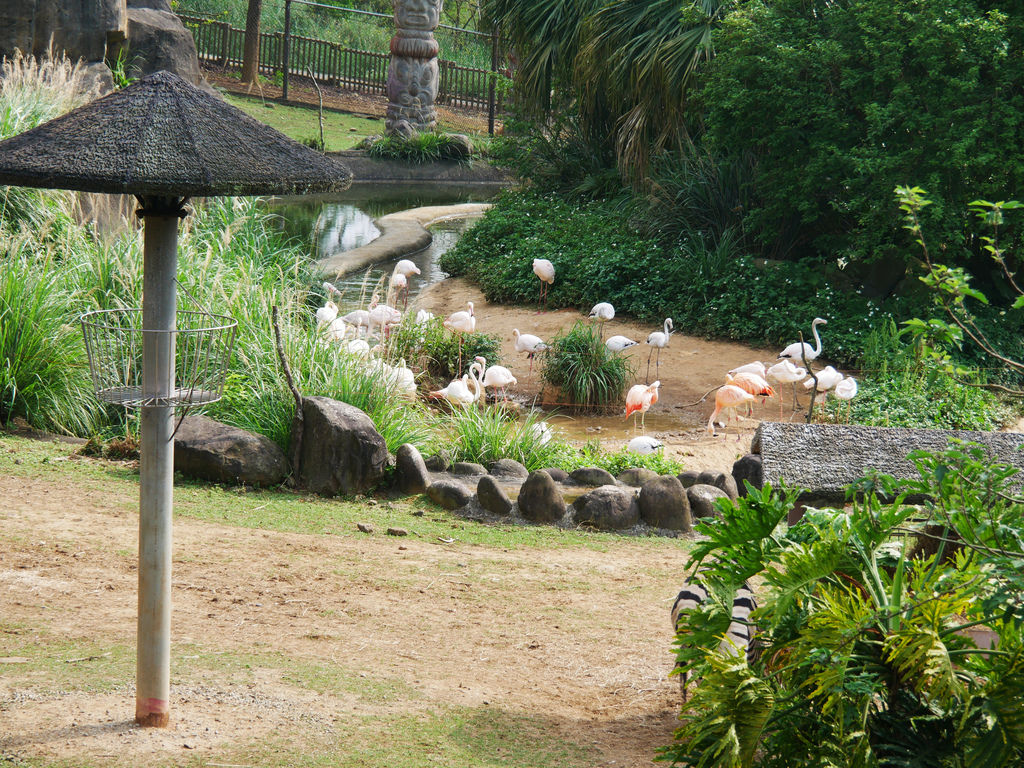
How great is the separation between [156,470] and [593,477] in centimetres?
394

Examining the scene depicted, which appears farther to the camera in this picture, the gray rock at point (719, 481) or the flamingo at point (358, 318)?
the flamingo at point (358, 318)

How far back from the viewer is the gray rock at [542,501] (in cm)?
579

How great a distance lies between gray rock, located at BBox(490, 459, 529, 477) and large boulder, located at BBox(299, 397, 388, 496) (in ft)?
2.93

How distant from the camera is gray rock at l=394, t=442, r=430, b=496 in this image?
6117 millimetres

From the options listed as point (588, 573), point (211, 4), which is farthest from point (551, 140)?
point (211, 4)

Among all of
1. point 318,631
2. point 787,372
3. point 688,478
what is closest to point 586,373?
point 787,372

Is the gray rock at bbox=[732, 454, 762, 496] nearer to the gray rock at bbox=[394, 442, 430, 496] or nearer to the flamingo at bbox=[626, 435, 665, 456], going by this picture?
the flamingo at bbox=[626, 435, 665, 456]

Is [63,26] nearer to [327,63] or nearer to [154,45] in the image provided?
[154,45]

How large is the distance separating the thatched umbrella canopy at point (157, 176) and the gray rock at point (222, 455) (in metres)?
2.95

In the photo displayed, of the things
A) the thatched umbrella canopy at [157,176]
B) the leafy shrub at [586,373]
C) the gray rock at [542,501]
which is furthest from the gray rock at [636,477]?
the thatched umbrella canopy at [157,176]

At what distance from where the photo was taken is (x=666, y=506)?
5.79 m

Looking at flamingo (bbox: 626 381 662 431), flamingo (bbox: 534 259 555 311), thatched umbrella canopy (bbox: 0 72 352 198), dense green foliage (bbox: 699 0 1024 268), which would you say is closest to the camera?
thatched umbrella canopy (bbox: 0 72 352 198)

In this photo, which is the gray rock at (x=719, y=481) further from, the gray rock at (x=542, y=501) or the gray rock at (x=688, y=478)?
the gray rock at (x=542, y=501)

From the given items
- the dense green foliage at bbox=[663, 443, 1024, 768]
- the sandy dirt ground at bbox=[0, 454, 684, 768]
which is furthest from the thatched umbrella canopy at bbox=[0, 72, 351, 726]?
the dense green foliage at bbox=[663, 443, 1024, 768]
